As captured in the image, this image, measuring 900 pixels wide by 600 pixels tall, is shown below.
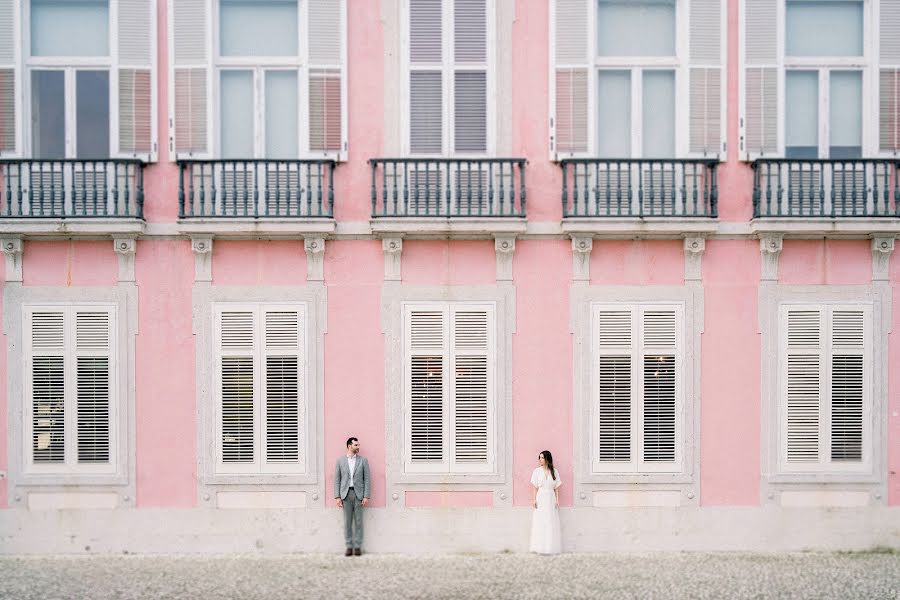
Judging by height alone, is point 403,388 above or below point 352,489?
above

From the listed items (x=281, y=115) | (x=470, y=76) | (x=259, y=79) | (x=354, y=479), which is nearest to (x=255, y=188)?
(x=281, y=115)

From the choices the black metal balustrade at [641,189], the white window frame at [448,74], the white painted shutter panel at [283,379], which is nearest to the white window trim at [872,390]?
the black metal balustrade at [641,189]

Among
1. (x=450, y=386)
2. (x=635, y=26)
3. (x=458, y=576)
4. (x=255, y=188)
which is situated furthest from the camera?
(x=635, y=26)

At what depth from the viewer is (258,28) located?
40.6ft

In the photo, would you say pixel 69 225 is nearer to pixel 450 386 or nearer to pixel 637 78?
pixel 450 386

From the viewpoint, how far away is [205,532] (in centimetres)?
1214

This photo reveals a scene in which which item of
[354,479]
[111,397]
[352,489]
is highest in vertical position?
[111,397]

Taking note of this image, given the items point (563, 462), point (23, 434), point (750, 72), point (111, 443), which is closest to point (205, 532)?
point (111, 443)

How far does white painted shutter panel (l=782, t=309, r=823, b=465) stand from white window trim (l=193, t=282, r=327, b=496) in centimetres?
635

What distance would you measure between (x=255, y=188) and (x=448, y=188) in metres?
2.58

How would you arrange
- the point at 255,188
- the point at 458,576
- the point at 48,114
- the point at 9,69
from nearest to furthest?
the point at 458,576 → the point at 255,188 → the point at 9,69 → the point at 48,114

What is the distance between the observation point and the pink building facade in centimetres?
1214

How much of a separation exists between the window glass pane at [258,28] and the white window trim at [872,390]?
7402 millimetres

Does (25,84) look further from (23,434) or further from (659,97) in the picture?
(659,97)
